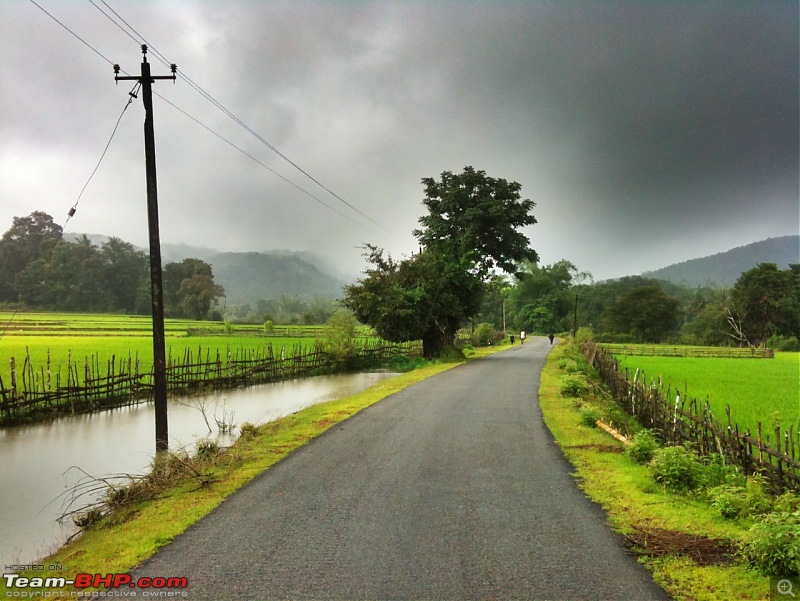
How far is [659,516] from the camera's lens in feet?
19.2

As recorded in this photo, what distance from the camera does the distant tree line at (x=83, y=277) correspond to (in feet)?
234

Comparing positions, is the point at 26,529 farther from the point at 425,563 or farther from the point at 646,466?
the point at 646,466

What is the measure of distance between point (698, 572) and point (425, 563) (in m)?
2.48

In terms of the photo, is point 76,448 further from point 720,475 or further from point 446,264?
point 446,264

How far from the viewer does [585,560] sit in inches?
188

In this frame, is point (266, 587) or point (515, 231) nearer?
point (266, 587)

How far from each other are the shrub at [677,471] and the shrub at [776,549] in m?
2.34

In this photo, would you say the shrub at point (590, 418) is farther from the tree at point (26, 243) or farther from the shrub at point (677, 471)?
the tree at point (26, 243)

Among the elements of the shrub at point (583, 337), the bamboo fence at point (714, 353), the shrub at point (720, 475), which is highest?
the shrub at point (583, 337)

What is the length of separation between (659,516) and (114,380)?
1767 cm

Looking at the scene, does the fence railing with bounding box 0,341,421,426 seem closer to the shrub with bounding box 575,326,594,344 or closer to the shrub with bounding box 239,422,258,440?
the shrub with bounding box 239,422,258,440

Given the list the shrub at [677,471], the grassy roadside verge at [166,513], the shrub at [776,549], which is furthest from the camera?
the shrub at [677,471]

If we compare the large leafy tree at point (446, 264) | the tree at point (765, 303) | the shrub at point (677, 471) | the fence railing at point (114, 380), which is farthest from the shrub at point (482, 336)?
the shrub at point (677, 471)

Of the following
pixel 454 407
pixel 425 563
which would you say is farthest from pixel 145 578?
pixel 454 407
